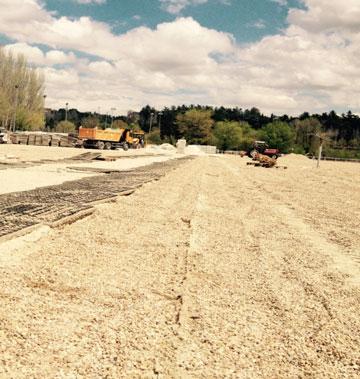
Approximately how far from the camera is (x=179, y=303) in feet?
12.5

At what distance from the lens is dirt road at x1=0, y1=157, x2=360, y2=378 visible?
9.19 ft

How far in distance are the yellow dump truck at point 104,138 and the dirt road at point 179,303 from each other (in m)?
38.6

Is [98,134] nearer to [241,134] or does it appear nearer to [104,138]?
[104,138]

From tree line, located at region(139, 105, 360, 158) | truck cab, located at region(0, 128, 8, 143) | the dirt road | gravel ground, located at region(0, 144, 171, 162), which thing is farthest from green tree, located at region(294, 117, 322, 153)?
the dirt road

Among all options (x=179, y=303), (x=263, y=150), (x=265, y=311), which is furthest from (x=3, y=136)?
(x=265, y=311)

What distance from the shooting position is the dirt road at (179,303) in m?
2.80

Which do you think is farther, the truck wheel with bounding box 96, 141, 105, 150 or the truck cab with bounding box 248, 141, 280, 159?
the truck wheel with bounding box 96, 141, 105, 150

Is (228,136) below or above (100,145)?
above

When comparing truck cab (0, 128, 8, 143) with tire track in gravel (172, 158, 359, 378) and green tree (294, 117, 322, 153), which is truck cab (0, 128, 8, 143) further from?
green tree (294, 117, 322, 153)

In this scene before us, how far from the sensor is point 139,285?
423 cm

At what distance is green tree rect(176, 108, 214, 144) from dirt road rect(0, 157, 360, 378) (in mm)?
87921

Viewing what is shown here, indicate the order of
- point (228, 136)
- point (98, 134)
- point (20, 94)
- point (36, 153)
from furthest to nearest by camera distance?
point (228, 136) → point (20, 94) → point (98, 134) → point (36, 153)

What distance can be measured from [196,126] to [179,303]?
3624 inches

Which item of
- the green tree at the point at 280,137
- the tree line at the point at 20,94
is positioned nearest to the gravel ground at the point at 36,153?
the tree line at the point at 20,94
